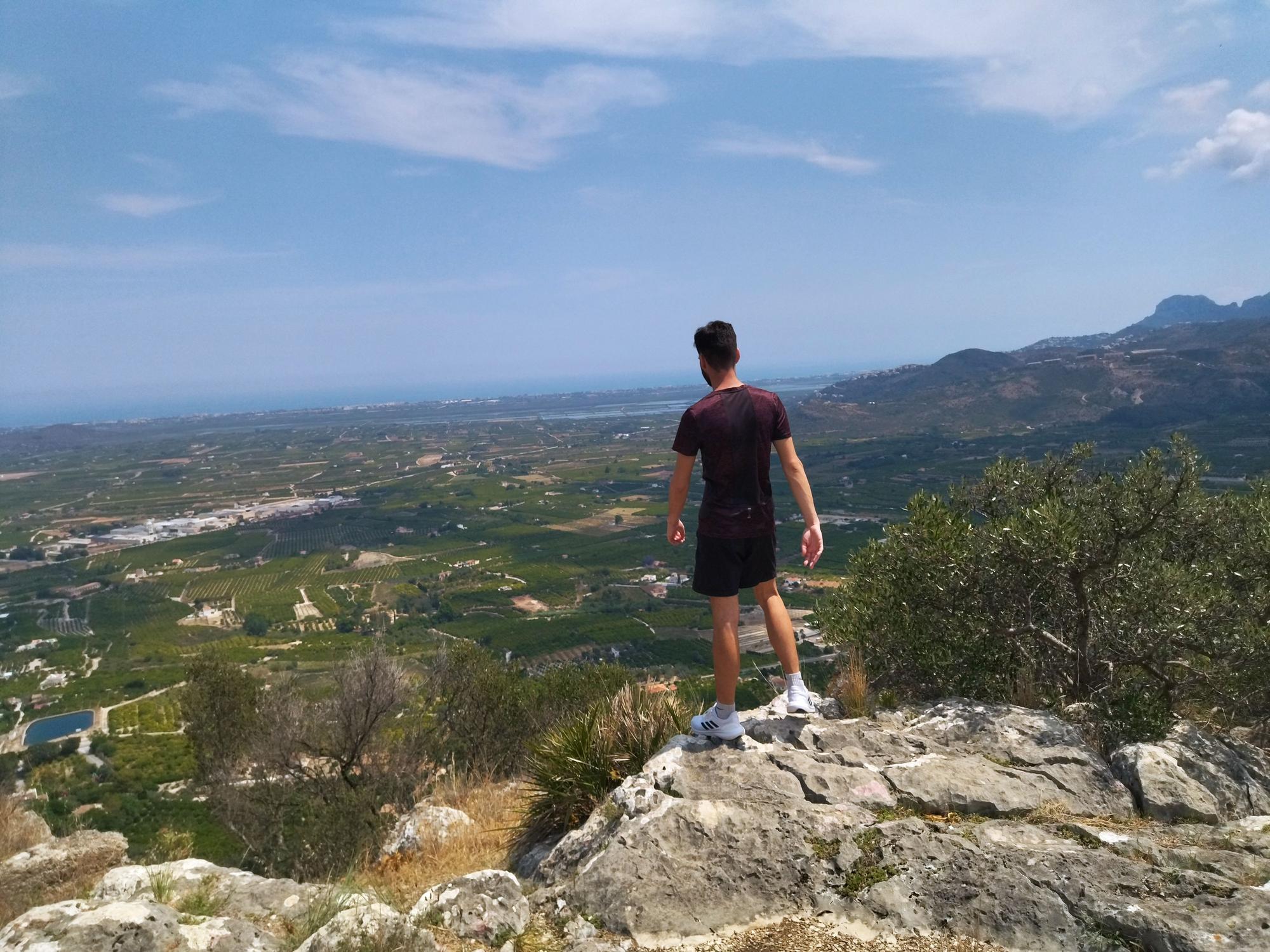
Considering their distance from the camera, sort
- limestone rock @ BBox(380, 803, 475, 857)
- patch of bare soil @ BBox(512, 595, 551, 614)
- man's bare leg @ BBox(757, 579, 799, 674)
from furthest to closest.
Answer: patch of bare soil @ BBox(512, 595, 551, 614), limestone rock @ BBox(380, 803, 475, 857), man's bare leg @ BBox(757, 579, 799, 674)

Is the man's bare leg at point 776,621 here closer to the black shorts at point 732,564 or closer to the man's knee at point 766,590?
the man's knee at point 766,590

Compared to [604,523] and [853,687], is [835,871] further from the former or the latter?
[604,523]

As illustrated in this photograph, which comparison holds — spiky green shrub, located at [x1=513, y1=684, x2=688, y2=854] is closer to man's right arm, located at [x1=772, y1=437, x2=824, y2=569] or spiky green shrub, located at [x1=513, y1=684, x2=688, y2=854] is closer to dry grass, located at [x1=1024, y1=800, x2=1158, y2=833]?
man's right arm, located at [x1=772, y1=437, x2=824, y2=569]

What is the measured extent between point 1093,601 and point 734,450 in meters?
5.21

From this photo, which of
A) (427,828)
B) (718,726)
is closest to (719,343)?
(718,726)

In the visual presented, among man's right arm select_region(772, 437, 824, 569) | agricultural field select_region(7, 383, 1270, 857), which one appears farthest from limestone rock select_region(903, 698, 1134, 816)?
agricultural field select_region(7, 383, 1270, 857)

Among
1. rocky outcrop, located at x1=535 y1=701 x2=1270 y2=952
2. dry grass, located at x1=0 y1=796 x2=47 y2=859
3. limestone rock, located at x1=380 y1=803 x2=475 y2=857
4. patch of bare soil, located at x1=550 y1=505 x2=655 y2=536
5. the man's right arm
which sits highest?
the man's right arm

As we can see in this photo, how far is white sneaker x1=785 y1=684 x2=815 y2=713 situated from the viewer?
6.01 m

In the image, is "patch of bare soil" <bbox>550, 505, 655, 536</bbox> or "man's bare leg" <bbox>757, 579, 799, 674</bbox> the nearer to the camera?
"man's bare leg" <bbox>757, 579, 799, 674</bbox>

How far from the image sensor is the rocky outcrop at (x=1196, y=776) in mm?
5109

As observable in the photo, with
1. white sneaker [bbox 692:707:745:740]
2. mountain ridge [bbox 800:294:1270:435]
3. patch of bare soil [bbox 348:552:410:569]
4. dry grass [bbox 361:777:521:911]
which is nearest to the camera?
white sneaker [bbox 692:707:745:740]

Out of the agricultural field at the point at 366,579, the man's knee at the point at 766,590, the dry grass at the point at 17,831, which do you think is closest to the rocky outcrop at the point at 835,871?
the man's knee at the point at 766,590

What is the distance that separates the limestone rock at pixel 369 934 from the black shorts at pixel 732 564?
9.20 ft

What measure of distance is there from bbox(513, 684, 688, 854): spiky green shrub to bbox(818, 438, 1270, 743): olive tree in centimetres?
283
